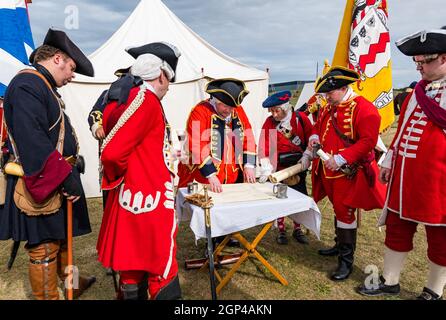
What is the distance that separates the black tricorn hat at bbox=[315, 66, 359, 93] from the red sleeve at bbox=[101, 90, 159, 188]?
187 cm

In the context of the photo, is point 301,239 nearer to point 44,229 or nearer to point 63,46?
point 44,229

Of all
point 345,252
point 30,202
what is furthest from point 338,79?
point 30,202

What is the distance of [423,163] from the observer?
93.6 inches

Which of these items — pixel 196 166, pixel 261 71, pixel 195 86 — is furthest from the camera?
pixel 261 71

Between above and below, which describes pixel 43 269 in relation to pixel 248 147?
below

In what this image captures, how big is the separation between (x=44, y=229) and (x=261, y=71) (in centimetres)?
587

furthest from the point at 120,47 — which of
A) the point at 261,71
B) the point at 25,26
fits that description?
the point at 261,71

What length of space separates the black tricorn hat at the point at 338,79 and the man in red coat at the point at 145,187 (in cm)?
170

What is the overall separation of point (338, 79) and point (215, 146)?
1.36 meters

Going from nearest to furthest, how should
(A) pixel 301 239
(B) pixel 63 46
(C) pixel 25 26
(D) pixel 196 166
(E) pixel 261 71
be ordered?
1. (B) pixel 63 46
2. (D) pixel 196 166
3. (A) pixel 301 239
4. (C) pixel 25 26
5. (E) pixel 261 71

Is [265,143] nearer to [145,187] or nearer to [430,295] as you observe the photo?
[430,295]

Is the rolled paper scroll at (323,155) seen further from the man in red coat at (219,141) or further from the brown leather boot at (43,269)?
the brown leather boot at (43,269)

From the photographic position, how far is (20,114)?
2.00 m
